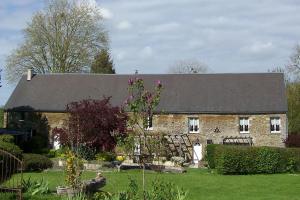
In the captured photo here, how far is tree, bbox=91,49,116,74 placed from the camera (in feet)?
207

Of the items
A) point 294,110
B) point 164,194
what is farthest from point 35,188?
point 294,110

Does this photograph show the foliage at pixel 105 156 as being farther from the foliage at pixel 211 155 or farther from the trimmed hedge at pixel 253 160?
the trimmed hedge at pixel 253 160

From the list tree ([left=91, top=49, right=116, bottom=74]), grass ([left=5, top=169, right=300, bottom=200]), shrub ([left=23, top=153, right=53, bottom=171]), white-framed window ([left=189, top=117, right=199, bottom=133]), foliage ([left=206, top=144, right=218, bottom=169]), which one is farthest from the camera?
tree ([left=91, top=49, right=116, bottom=74])

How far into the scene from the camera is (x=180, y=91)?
49.5 m

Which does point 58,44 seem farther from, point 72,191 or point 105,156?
point 72,191

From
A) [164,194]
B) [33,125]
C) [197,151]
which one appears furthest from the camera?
Result: [33,125]

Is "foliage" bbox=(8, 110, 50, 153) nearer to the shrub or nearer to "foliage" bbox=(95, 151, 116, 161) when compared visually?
"foliage" bbox=(95, 151, 116, 161)

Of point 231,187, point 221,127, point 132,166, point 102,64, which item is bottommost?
point 231,187

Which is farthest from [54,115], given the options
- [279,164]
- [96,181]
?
[96,181]

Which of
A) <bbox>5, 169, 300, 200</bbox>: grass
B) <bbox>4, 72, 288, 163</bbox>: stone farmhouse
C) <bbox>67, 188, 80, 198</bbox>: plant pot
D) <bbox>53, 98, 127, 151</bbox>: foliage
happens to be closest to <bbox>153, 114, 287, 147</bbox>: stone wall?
<bbox>4, 72, 288, 163</bbox>: stone farmhouse

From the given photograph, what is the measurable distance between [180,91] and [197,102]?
7.76 feet

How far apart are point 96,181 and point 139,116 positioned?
3.97 meters

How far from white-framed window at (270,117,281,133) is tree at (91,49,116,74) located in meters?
23.8

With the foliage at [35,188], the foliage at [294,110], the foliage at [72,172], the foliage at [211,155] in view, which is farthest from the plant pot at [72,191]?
the foliage at [294,110]
